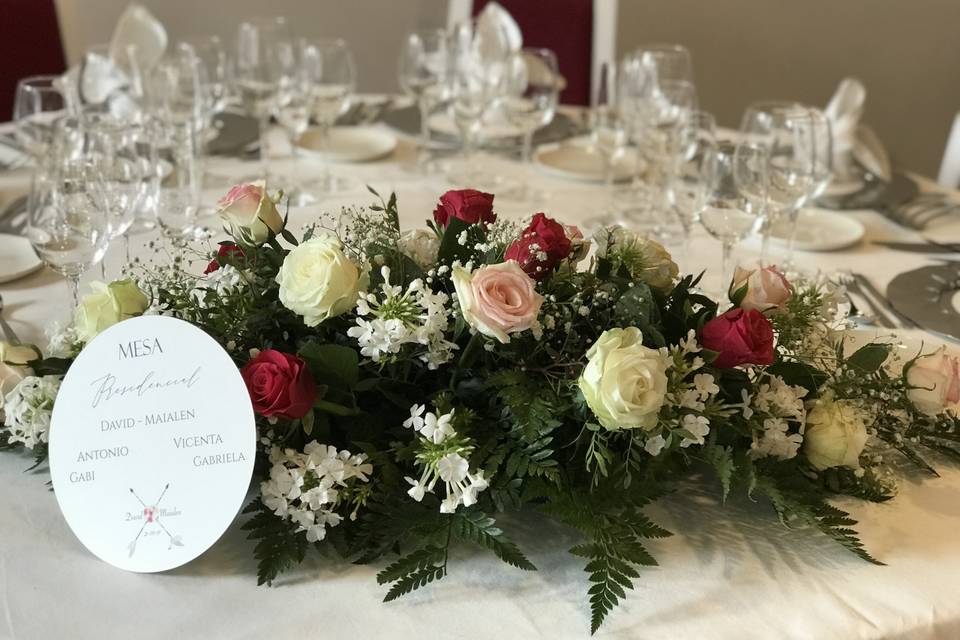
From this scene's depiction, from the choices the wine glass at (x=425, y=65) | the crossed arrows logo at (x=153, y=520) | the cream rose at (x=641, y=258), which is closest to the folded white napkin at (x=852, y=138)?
the wine glass at (x=425, y=65)

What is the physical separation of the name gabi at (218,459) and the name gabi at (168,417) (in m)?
0.03

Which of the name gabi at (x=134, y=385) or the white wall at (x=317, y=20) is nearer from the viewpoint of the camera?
the name gabi at (x=134, y=385)

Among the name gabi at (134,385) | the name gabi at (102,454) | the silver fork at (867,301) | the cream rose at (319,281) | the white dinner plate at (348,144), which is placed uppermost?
the cream rose at (319,281)

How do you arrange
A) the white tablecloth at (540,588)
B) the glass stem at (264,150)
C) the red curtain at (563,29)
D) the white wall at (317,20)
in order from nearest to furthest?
1. the white tablecloth at (540,588)
2. the glass stem at (264,150)
3. the red curtain at (563,29)
4. the white wall at (317,20)

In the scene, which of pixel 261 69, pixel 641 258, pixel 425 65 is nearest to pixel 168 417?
pixel 641 258

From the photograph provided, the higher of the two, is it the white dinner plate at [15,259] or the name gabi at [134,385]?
the name gabi at [134,385]

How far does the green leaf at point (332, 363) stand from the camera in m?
0.80

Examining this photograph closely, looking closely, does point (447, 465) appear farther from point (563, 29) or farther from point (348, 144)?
point (563, 29)

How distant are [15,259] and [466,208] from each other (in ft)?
2.43

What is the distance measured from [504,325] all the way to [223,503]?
0.26 metres

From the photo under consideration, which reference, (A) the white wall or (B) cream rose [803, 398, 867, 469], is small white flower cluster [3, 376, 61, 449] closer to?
(B) cream rose [803, 398, 867, 469]

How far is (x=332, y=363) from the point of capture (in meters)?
0.81

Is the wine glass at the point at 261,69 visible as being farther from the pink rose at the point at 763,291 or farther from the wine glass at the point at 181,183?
the pink rose at the point at 763,291

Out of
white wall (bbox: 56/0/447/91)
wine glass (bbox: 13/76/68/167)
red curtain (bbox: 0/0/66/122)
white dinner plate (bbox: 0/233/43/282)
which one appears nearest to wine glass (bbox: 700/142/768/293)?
white dinner plate (bbox: 0/233/43/282)
